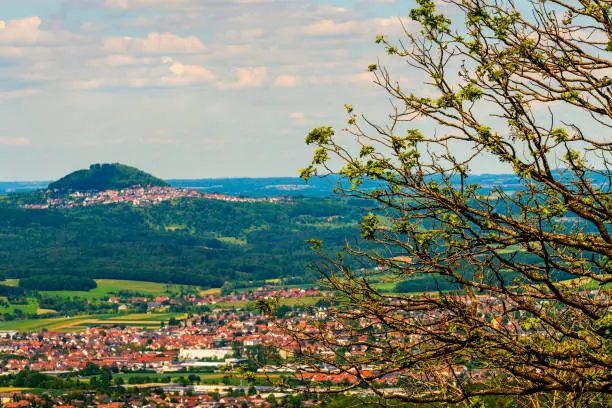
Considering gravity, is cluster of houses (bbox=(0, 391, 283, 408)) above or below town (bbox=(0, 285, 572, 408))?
above

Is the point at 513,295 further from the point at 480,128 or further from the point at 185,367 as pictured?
the point at 185,367

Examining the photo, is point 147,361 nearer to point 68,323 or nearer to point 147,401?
point 68,323

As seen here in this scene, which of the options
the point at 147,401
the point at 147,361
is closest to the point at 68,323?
the point at 147,361

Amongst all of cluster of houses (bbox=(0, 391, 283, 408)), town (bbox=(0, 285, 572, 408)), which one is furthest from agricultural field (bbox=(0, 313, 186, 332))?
cluster of houses (bbox=(0, 391, 283, 408))

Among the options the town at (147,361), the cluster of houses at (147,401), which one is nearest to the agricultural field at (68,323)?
the town at (147,361)

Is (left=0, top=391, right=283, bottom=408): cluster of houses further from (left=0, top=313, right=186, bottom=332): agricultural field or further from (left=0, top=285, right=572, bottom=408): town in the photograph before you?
(left=0, top=313, right=186, bottom=332): agricultural field

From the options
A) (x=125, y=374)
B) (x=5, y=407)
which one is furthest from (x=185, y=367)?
(x=5, y=407)

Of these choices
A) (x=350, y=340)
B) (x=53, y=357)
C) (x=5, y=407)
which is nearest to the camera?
(x=350, y=340)

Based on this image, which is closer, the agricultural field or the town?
the town

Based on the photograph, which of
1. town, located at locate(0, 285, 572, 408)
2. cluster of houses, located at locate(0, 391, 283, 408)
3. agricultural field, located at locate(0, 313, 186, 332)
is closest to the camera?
cluster of houses, located at locate(0, 391, 283, 408)

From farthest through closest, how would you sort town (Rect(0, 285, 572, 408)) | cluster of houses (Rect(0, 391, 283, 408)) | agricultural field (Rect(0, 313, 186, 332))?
agricultural field (Rect(0, 313, 186, 332)) → town (Rect(0, 285, 572, 408)) → cluster of houses (Rect(0, 391, 283, 408))

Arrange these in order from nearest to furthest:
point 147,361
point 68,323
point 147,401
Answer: point 147,401 → point 147,361 → point 68,323
